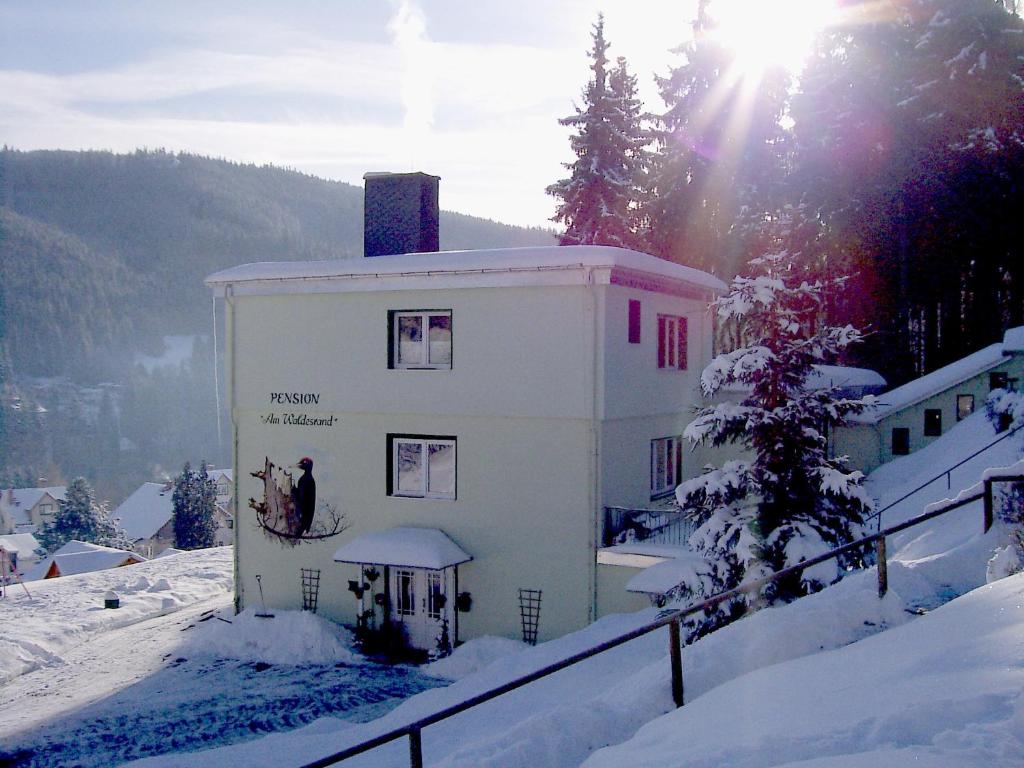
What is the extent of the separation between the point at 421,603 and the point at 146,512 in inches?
3213

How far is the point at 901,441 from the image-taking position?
104 feet

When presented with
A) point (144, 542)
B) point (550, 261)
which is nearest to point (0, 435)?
point (144, 542)

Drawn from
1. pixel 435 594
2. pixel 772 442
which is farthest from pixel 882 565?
pixel 435 594

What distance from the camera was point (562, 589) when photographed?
17.8 meters

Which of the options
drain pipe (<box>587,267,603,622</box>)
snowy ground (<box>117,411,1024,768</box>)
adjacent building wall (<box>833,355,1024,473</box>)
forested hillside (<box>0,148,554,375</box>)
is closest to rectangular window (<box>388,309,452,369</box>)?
drain pipe (<box>587,267,603,622</box>)

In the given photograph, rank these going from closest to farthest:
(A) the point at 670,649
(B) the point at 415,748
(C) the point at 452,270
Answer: (B) the point at 415,748 → (A) the point at 670,649 → (C) the point at 452,270

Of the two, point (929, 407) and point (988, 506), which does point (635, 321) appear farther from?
point (929, 407)

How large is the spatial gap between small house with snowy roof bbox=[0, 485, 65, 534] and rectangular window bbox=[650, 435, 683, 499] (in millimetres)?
97261

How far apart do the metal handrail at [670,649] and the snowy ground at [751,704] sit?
15.2 inches

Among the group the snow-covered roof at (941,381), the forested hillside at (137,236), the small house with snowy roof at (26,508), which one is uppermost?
the forested hillside at (137,236)

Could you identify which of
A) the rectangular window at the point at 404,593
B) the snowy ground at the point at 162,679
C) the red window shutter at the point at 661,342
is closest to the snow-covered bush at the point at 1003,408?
the red window shutter at the point at 661,342

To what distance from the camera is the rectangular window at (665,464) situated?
20.6 m

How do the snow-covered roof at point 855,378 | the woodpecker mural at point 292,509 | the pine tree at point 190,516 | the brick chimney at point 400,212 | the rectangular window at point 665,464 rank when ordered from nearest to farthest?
the woodpecker mural at point 292,509 → the rectangular window at point 665,464 → the brick chimney at point 400,212 → the snow-covered roof at point 855,378 → the pine tree at point 190,516

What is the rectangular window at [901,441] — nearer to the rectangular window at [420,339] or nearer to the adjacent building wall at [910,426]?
the adjacent building wall at [910,426]
